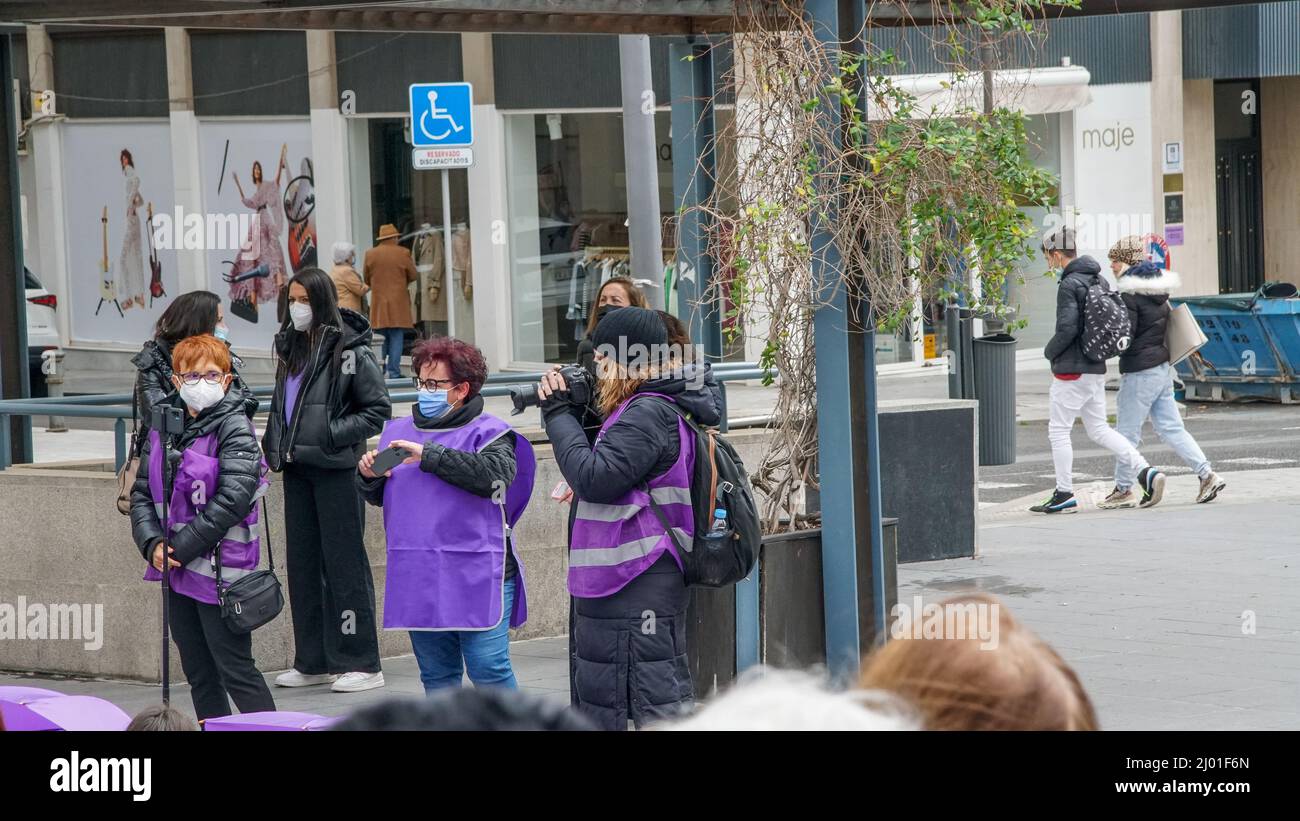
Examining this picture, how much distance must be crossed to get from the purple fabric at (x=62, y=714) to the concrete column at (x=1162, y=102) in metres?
22.0

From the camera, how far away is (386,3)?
6605mm

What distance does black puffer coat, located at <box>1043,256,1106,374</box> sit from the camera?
38.7ft

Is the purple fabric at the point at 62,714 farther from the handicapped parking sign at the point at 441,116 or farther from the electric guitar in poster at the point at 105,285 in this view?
the electric guitar in poster at the point at 105,285

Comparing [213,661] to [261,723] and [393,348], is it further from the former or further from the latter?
[393,348]

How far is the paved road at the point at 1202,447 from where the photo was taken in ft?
47.2

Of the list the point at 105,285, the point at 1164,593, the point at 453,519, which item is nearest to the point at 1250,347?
the point at 1164,593

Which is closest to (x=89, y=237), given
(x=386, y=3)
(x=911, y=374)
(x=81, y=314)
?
(x=81, y=314)

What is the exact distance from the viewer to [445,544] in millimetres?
6121

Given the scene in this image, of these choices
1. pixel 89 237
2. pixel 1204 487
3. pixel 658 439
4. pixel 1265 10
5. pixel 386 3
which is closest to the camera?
pixel 658 439

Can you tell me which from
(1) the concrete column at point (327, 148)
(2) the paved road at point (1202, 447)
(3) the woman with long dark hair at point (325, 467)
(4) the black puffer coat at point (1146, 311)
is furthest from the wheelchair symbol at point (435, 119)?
(1) the concrete column at point (327, 148)

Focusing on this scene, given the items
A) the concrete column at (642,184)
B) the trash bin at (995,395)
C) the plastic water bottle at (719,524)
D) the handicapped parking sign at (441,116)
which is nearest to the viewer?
the plastic water bottle at (719,524)

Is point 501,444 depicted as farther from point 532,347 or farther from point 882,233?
point 532,347

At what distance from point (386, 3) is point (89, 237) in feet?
68.7

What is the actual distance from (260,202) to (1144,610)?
17832 mm
